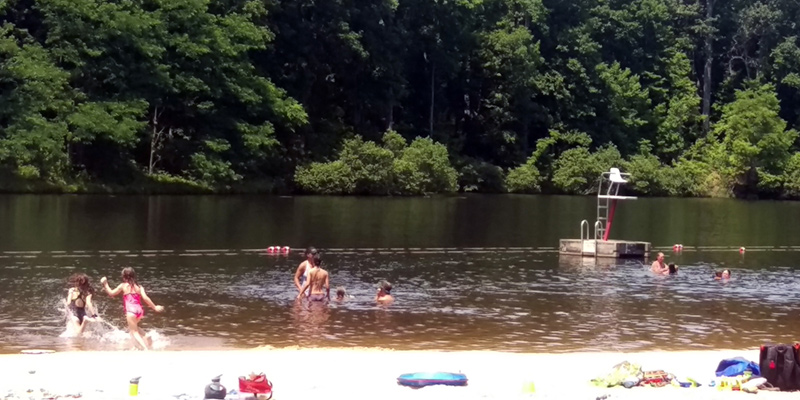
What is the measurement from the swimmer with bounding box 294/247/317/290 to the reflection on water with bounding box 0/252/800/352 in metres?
0.54

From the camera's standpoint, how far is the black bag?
58.2 ft

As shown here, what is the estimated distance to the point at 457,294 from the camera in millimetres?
32750

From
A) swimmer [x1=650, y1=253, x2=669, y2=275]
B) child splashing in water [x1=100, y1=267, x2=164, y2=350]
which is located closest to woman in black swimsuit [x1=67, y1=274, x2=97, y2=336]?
child splashing in water [x1=100, y1=267, x2=164, y2=350]

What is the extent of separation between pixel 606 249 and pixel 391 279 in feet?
41.4

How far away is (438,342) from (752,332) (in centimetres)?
746

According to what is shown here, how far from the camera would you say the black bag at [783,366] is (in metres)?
17.8

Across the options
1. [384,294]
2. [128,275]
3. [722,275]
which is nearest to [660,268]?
[722,275]

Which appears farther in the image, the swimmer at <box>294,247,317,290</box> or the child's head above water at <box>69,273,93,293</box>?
the swimmer at <box>294,247,317,290</box>

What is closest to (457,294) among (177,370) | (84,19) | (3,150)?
(177,370)

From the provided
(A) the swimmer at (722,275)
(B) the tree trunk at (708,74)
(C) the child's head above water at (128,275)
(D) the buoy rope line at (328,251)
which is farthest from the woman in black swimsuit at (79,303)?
(B) the tree trunk at (708,74)

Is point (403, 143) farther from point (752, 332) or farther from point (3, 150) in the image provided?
point (752, 332)

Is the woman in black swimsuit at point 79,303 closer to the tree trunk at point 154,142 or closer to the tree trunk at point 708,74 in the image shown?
the tree trunk at point 154,142

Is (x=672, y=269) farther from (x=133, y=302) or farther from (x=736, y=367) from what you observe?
(x=133, y=302)

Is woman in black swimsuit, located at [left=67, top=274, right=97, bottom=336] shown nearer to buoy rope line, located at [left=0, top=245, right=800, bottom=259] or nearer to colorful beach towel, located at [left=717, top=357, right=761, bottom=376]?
colorful beach towel, located at [left=717, top=357, right=761, bottom=376]
